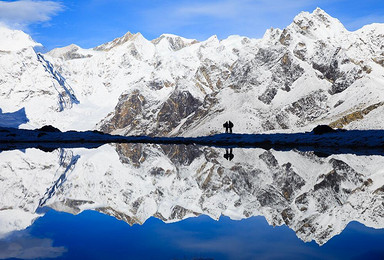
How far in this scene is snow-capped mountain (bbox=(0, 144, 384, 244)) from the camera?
41.6ft

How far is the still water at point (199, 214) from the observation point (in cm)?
978

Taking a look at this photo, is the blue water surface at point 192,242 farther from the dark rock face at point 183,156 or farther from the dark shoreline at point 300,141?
the dark shoreline at point 300,141

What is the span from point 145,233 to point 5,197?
6731mm

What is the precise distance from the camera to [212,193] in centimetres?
1756

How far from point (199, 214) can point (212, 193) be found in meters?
4.48

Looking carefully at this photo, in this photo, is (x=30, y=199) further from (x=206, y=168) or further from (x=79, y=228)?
(x=206, y=168)

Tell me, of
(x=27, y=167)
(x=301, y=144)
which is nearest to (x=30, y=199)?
(x=27, y=167)

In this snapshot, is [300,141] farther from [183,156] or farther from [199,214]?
[199,214]

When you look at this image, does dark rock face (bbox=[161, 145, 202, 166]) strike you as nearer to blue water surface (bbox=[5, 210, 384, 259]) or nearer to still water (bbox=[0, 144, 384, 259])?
still water (bbox=[0, 144, 384, 259])

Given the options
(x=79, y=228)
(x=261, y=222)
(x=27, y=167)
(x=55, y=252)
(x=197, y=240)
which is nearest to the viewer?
(x=55, y=252)

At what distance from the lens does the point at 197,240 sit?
10492mm

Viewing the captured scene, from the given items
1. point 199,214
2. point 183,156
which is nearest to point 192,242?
point 199,214

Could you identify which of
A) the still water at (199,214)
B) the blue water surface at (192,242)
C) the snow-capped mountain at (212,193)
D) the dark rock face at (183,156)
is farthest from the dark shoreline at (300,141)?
the blue water surface at (192,242)

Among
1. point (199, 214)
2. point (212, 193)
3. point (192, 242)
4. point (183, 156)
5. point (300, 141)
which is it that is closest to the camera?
point (192, 242)
